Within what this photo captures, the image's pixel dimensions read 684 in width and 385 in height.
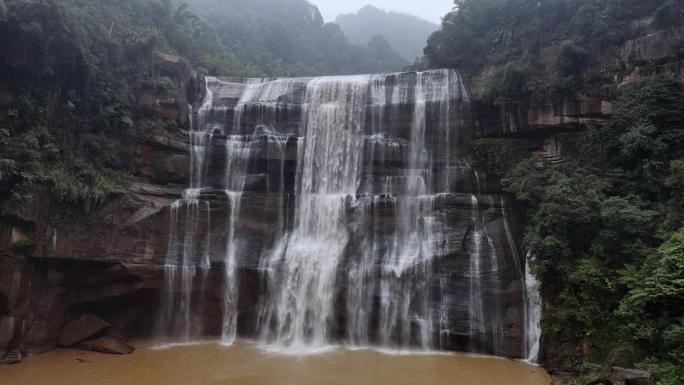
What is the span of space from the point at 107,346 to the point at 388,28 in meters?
70.6

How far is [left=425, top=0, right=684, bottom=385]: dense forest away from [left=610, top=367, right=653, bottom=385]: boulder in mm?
227

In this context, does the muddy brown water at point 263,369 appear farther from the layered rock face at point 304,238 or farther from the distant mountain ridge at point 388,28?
the distant mountain ridge at point 388,28

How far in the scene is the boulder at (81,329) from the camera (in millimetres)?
17266

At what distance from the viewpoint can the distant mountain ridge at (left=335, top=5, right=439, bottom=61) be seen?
242 ft

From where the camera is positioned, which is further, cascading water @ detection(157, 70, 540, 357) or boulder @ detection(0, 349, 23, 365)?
cascading water @ detection(157, 70, 540, 357)

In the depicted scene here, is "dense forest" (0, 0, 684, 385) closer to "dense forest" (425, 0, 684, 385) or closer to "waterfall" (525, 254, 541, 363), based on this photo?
"dense forest" (425, 0, 684, 385)

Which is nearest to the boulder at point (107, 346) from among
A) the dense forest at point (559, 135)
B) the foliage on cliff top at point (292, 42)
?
the dense forest at point (559, 135)

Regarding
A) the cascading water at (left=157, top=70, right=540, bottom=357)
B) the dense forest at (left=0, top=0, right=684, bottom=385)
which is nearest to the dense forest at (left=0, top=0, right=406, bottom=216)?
the dense forest at (left=0, top=0, right=684, bottom=385)

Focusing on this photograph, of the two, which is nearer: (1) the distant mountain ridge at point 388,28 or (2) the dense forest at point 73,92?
(2) the dense forest at point 73,92

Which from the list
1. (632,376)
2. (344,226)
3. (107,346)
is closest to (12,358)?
(107,346)

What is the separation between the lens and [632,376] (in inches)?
428

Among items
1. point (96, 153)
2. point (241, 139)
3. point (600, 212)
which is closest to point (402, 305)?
point (600, 212)

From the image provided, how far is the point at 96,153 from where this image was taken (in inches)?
797

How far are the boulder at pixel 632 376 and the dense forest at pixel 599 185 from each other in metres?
0.23
